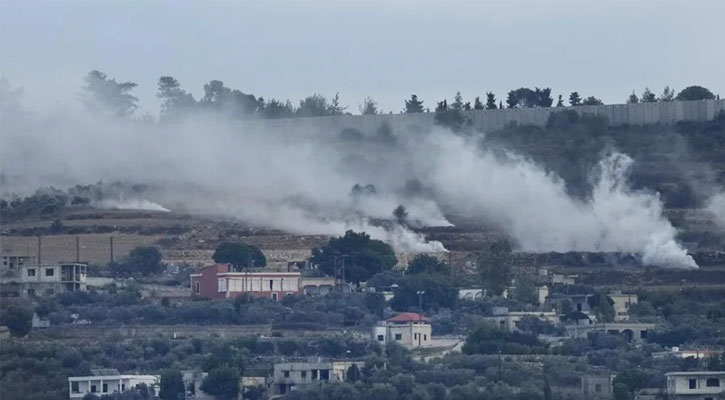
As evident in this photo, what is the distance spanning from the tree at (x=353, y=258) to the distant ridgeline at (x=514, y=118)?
16201 millimetres

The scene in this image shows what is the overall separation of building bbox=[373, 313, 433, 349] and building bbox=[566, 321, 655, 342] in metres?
3.58

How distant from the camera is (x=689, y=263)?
9400cm

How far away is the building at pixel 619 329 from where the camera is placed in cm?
8219

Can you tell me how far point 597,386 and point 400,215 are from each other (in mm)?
30314

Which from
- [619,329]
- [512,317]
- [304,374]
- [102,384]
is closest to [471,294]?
[512,317]

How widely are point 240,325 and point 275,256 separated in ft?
46.8

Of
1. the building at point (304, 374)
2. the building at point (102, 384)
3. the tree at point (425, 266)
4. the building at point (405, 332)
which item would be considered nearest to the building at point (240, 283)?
the tree at point (425, 266)

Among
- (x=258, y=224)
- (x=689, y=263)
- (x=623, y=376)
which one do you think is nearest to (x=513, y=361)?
(x=623, y=376)

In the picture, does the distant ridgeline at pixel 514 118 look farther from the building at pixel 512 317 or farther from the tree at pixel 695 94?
the building at pixel 512 317

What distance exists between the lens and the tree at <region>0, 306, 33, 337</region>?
79688 millimetres

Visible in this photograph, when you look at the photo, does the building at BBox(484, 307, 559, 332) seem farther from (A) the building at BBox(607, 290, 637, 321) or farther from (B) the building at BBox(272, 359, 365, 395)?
(B) the building at BBox(272, 359, 365, 395)

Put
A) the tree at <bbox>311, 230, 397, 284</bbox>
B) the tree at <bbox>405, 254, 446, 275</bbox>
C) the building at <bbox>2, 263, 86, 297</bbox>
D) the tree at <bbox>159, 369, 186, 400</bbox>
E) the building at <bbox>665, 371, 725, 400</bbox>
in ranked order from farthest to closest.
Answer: the tree at <bbox>311, 230, 397, 284</bbox> → the tree at <bbox>405, 254, 446, 275</bbox> → the building at <bbox>2, 263, 86, 297</bbox> → the tree at <bbox>159, 369, 186, 400</bbox> → the building at <bbox>665, 371, 725, 400</bbox>

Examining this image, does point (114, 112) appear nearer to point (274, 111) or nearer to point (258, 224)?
point (274, 111)

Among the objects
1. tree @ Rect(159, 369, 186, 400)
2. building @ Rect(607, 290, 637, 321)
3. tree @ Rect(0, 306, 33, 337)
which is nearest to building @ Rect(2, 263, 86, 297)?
tree @ Rect(0, 306, 33, 337)
